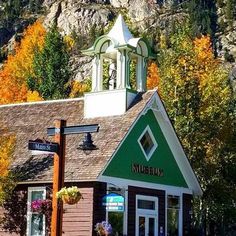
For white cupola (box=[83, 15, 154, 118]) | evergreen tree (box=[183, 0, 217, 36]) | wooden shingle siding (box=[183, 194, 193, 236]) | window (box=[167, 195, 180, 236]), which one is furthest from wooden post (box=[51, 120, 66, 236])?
evergreen tree (box=[183, 0, 217, 36])

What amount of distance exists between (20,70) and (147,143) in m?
38.7

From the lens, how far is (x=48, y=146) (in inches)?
673

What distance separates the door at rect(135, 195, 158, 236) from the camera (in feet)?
92.7

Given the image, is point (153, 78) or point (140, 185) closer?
point (140, 185)

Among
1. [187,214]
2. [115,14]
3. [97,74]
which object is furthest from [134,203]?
[115,14]

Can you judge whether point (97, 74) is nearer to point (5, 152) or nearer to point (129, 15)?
point (5, 152)

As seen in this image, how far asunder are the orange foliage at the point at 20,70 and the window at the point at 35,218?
2853cm

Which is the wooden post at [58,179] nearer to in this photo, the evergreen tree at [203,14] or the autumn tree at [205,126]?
the autumn tree at [205,126]

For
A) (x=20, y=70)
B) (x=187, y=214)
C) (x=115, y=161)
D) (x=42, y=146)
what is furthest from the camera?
(x=20, y=70)

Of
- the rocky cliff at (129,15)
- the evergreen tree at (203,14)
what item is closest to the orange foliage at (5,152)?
the rocky cliff at (129,15)

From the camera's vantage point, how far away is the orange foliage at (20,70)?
5768cm

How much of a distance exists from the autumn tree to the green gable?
245 inches

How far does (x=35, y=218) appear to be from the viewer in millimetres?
27359

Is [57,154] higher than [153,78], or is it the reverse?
[153,78]
